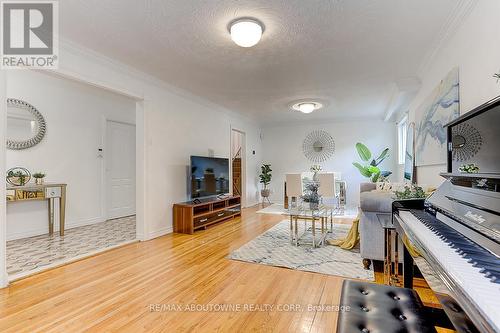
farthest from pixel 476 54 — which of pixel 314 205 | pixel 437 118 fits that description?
pixel 314 205

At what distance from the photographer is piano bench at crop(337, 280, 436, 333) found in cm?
98

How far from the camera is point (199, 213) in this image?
4.21 metres

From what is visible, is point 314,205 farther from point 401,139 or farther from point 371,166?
point 401,139

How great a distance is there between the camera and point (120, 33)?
2.47m

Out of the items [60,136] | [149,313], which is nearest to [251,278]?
[149,313]

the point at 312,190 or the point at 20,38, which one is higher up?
the point at 20,38

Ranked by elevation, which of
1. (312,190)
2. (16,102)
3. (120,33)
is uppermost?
(120,33)

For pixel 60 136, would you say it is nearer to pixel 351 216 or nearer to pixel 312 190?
pixel 312 190

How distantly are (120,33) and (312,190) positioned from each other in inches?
125

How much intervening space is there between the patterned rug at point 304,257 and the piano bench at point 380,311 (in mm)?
1232

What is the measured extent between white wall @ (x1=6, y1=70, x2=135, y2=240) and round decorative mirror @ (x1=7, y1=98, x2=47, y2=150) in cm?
8

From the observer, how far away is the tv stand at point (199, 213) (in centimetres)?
403

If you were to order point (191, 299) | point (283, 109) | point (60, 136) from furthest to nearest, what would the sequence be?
1. point (283, 109)
2. point (60, 136)
3. point (191, 299)

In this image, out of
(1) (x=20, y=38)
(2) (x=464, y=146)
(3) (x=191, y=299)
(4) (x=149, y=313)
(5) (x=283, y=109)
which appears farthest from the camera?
(5) (x=283, y=109)
